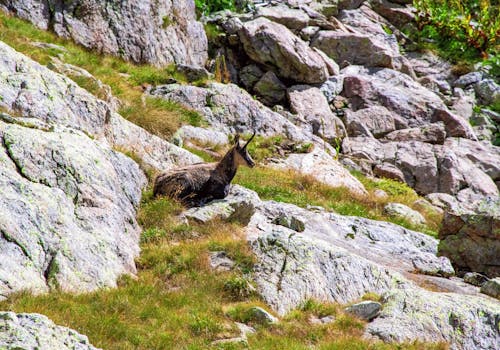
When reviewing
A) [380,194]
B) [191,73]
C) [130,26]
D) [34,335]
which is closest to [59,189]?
[34,335]

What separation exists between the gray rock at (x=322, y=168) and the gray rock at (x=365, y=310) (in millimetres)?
11523

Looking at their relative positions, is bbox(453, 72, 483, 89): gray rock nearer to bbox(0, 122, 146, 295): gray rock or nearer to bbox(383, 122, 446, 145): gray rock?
bbox(383, 122, 446, 145): gray rock

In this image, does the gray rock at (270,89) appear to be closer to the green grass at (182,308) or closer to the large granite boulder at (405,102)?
the large granite boulder at (405,102)

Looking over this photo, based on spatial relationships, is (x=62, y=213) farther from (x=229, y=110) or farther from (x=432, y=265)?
(x=229, y=110)

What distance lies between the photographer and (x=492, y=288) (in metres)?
14.6

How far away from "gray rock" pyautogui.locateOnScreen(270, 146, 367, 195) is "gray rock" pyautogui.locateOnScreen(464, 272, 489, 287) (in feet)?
25.8

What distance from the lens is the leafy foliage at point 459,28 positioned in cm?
4047

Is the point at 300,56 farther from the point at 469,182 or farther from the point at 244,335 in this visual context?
the point at 244,335

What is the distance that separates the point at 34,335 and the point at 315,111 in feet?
80.4

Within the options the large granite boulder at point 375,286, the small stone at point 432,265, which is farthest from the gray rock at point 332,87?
the large granite boulder at point 375,286

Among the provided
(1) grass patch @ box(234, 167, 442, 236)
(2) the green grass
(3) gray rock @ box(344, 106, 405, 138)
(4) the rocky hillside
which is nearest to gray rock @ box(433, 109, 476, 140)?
(4) the rocky hillside

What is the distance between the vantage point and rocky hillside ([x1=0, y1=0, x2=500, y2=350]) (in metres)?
10.3

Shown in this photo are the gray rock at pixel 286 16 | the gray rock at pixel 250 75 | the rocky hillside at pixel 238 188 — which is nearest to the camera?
the rocky hillside at pixel 238 188

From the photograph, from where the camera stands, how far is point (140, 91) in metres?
25.0
